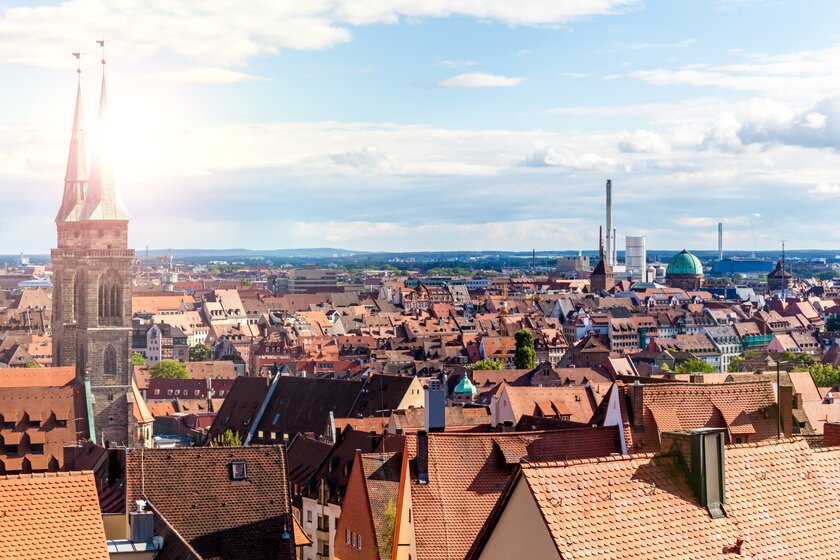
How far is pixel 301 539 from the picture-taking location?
43.5 m

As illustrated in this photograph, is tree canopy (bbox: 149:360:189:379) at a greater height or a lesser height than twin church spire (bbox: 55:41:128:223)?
lesser

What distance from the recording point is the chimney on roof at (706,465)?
1827 cm

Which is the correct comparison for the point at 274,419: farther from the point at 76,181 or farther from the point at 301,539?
the point at 301,539

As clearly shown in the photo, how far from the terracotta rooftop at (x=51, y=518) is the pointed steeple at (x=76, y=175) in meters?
92.9

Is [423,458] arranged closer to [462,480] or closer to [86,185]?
[462,480]

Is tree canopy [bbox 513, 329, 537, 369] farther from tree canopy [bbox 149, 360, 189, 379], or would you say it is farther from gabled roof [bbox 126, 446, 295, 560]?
gabled roof [bbox 126, 446, 295, 560]

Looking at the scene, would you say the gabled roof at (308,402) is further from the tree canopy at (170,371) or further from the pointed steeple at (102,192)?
the tree canopy at (170,371)

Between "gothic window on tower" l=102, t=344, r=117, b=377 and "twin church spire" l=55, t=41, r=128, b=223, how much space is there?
11.2 meters

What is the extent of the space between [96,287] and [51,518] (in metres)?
87.9

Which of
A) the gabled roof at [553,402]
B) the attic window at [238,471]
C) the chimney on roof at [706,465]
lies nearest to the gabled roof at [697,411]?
the attic window at [238,471]

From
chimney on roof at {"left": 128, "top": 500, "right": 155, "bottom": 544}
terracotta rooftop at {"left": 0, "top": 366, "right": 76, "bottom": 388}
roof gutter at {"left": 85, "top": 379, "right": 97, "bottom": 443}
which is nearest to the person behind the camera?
chimney on roof at {"left": 128, "top": 500, "right": 155, "bottom": 544}

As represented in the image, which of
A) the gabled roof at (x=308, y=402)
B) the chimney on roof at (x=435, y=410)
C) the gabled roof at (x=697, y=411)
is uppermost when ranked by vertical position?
the gabled roof at (x=697, y=411)

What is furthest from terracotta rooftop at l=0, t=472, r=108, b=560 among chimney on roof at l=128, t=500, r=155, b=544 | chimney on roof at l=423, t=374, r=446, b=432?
chimney on roof at l=423, t=374, r=446, b=432

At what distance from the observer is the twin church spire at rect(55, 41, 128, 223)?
107562mm
